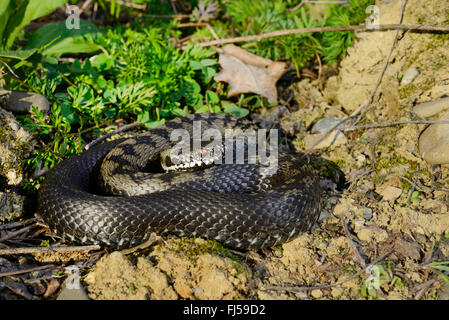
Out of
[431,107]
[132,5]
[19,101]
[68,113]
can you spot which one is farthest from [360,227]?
[132,5]

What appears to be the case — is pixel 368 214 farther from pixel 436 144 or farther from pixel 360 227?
pixel 436 144

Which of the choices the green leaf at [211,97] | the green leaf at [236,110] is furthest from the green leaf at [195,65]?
the green leaf at [236,110]

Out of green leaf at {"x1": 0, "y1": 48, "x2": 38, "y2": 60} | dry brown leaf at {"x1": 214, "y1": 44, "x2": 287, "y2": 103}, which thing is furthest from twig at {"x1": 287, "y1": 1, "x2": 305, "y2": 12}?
green leaf at {"x1": 0, "y1": 48, "x2": 38, "y2": 60}

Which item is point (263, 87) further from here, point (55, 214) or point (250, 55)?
point (55, 214)

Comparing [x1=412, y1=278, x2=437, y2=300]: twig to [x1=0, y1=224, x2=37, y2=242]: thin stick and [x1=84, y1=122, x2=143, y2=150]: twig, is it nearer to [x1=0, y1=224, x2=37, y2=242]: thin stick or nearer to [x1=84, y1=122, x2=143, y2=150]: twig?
[x1=0, y1=224, x2=37, y2=242]: thin stick

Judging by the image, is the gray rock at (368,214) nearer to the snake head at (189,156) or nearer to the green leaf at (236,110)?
the snake head at (189,156)
